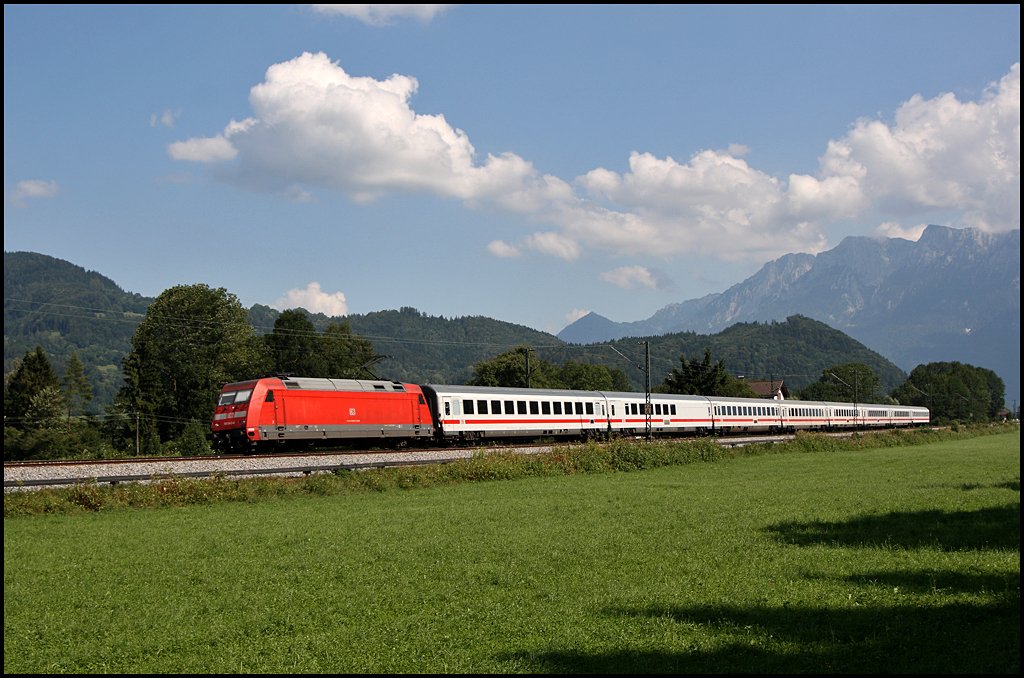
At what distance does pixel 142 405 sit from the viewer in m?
86.1

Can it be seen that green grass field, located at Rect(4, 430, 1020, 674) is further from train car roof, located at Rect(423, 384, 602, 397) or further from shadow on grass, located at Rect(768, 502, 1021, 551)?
train car roof, located at Rect(423, 384, 602, 397)

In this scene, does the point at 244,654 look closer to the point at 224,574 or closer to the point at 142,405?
the point at 224,574

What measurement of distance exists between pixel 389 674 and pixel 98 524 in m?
16.1

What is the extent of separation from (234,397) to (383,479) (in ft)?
34.2

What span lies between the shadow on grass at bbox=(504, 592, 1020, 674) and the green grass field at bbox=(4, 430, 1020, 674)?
4 cm

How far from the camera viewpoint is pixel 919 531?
19984mm

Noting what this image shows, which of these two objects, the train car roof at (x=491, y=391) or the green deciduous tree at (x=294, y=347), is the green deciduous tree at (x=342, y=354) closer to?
the green deciduous tree at (x=294, y=347)

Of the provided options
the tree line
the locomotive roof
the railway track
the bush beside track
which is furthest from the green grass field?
the tree line

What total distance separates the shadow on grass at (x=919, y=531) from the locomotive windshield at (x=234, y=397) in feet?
80.2

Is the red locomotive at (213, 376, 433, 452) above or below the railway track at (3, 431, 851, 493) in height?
above

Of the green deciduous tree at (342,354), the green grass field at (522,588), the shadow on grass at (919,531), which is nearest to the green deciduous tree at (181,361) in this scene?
the green deciduous tree at (342,354)

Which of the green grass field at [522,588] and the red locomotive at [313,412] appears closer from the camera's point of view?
the green grass field at [522,588]

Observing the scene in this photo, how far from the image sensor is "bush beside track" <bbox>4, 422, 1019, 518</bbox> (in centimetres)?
2586

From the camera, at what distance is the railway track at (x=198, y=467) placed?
90.4 ft
